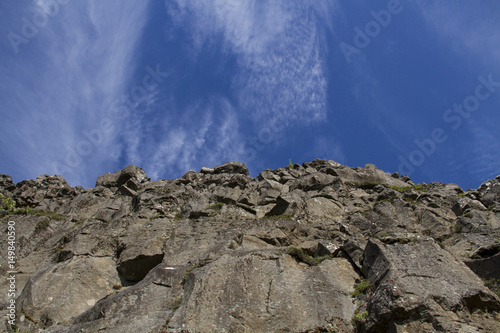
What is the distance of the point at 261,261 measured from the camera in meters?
14.5

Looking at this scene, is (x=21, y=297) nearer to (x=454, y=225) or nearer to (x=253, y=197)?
(x=253, y=197)

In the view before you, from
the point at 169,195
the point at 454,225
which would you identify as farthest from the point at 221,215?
the point at 454,225

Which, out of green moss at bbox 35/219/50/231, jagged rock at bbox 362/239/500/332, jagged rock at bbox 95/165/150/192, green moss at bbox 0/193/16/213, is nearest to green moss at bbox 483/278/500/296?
jagged rock at bbox 362/239/500/332

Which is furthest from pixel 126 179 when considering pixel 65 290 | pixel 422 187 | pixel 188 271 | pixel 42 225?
pixel 422 187

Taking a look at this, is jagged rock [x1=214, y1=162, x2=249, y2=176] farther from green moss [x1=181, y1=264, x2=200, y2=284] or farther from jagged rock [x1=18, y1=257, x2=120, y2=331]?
green moss [x1=181, y1=264, x2=200, y2=284]

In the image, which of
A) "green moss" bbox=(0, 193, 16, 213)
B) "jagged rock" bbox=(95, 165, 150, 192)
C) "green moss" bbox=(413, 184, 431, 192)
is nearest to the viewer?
"green moss" bbox=(0, 193, 16, 213)

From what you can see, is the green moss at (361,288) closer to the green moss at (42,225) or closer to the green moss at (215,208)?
the green moss at (215,208)

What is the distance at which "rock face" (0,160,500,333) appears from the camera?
1166 centimetres

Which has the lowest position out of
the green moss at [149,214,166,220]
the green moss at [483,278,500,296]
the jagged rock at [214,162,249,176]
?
the green moss at [483,278,500,296]

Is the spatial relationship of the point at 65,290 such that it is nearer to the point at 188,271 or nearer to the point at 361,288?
the point at 188,271

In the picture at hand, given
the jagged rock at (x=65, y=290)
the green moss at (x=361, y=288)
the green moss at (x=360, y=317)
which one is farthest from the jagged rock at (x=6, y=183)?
the green moss at (x=360, y=317)

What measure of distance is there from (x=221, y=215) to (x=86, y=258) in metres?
7.31

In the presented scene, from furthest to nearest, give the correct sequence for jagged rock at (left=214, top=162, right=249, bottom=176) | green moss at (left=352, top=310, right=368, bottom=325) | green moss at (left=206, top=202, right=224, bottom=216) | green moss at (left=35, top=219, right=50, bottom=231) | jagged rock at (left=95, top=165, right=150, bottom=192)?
jagged rock at (left=214, top=162, right=249, bottom=176) < jagged rock at (left=95, top=165, right=150, bottom=192) < green moss at (left=35, top=219, right=50, bottom=231) < green moss at (left=206, top=202, right=224, bottom=216) < green moss at (left=352, top=310, right=368, bottom=325)

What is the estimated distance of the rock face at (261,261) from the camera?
11656 millimetres
